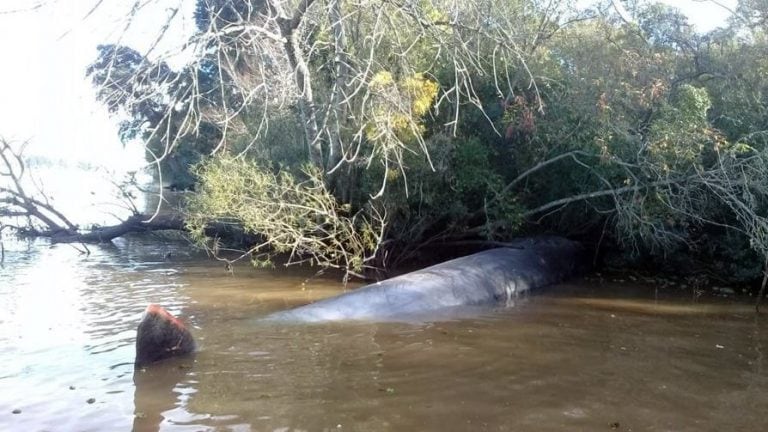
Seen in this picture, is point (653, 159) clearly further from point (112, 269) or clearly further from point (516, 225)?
point (112, 269)

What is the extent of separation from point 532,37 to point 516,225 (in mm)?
3641

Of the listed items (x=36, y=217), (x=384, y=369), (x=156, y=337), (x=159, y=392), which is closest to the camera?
(x=159, y=392)

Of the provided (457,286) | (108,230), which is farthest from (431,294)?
(108,230)

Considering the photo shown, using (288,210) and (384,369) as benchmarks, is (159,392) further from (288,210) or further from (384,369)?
(288,210)

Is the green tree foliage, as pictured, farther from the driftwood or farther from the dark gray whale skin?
the driftwood

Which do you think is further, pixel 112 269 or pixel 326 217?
→ pixel 112 269

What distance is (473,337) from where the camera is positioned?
7.27 meters

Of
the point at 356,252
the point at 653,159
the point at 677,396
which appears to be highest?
the point at 653,159

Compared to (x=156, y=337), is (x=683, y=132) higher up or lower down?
higher up

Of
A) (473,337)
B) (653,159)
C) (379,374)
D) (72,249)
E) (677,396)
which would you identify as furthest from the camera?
(72,249)

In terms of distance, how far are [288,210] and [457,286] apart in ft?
9.93

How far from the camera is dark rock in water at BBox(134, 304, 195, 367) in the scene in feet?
19.8

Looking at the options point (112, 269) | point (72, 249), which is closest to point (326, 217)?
point (112, 269)

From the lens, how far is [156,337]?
6.09 meters
